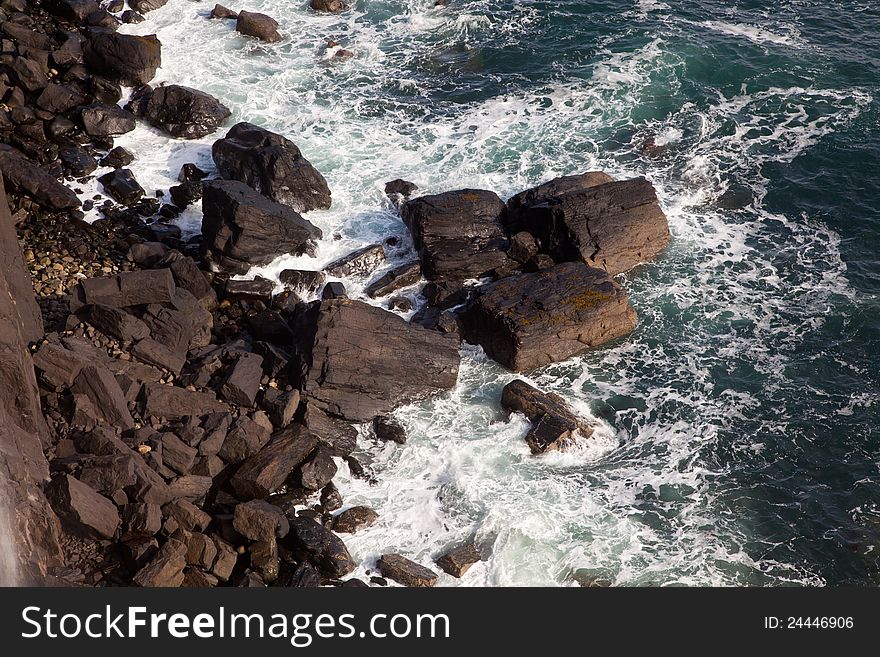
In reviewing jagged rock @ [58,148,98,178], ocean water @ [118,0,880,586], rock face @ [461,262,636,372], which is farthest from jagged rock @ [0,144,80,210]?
rock face @ [461,262,636,372]

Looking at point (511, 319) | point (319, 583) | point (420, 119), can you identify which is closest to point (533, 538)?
point (319, 583)

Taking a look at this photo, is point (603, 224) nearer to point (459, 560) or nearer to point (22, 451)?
point (459, 560)

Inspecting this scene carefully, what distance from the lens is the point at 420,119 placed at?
109 feet

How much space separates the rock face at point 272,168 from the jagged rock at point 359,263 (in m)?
2.71

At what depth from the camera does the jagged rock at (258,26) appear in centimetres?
3688

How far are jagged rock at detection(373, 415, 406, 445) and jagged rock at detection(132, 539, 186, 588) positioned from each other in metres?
5.94

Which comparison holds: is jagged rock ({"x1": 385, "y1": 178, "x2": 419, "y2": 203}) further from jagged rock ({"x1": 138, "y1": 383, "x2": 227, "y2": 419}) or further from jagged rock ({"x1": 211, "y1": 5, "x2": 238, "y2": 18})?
jagged rock ({"x1": 211, "y1": 5, "x2": 238, "y2": 18})

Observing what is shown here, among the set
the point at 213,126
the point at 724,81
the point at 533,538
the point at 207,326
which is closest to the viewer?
the point at 533,538

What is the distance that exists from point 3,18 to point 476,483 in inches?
999

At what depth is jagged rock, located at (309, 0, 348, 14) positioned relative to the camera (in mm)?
39000

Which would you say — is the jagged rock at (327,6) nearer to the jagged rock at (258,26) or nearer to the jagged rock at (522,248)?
the jagged rock at (258,26)

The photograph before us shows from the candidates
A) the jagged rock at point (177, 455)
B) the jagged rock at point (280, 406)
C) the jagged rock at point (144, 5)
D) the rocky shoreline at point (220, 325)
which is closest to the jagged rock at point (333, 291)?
the rocky shoreline at point (220, 325)

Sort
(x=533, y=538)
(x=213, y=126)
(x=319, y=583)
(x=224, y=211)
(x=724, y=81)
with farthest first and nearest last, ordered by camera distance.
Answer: (x=724, y=81) → (x=213, y=126) → (x=224, y=211) → (x=533, y=538) → (x=319, y=583)

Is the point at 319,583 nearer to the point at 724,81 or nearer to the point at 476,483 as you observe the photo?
the point at 476,483
